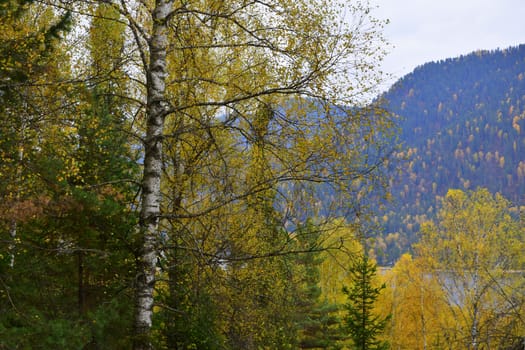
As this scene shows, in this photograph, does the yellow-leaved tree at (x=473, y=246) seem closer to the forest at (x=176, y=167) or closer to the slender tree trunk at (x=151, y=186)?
the forest at (x=176, y=167)

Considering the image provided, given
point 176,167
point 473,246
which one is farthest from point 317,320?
point 176,167

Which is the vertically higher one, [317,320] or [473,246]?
[473,246]

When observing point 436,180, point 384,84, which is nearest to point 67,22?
point 384,84

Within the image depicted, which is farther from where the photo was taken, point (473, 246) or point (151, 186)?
point (473, 246)

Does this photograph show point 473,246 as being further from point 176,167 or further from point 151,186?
point 151,186

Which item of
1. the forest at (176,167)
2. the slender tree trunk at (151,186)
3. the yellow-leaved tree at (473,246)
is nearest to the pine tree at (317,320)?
the yellow-leaved tree at (473,246)

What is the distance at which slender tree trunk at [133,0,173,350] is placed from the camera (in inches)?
187

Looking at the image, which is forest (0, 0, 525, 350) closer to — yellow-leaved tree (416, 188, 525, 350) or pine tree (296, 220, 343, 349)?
pine tree (296, 220, 343, 349)

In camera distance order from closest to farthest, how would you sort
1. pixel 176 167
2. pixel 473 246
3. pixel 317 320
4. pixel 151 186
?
pixel 151 186 < pixel 176 167 < pixel 317 320 < pixel 473 246

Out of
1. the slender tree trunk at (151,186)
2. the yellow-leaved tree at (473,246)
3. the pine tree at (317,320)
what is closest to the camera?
the slender tree trunk at (151,186)

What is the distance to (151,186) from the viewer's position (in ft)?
16.1

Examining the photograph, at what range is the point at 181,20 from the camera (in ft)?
18.2

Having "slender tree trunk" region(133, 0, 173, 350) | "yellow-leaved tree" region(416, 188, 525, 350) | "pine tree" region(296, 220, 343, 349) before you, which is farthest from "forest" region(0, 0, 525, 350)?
"yellow-leaved tree" region(416, 188, 525, 350)

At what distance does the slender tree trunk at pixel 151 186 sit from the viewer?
187 inches
